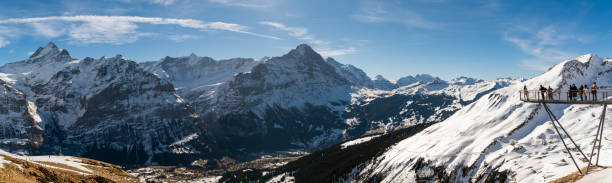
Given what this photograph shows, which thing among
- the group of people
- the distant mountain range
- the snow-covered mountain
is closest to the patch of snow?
the distant mountain range

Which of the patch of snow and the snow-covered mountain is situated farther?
the snow-covered mountain

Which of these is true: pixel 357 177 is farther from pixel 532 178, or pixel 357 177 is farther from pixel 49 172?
pixel 49 172

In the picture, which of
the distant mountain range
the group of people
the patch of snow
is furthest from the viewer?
the distant mountain range

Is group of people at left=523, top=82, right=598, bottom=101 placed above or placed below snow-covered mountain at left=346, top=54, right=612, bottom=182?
above

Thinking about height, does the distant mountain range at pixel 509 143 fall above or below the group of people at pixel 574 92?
below

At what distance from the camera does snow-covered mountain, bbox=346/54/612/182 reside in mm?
87375

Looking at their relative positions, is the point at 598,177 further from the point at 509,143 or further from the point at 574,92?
the point at 509,143

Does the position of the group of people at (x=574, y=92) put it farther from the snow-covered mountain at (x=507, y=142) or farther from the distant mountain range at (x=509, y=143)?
the snow-covered mountain at (x=507, y=142)

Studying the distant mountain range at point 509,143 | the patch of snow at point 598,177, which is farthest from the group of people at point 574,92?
the distant mountain range at point 509,143

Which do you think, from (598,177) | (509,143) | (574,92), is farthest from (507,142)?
(574,92)

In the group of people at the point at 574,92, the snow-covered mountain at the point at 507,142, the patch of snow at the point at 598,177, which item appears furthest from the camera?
the snow-covered mountain at the point at 507,142

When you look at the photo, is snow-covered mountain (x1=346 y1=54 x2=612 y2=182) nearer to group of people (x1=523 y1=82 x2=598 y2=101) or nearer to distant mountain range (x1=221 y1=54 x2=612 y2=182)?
distant mountain range (x1=221 y1=54 x2=612 y2=182)

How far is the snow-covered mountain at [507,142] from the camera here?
87375 mm

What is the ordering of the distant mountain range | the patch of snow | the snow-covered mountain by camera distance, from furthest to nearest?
the snow-covered mountain → the distant mountain range → the patch of snow
